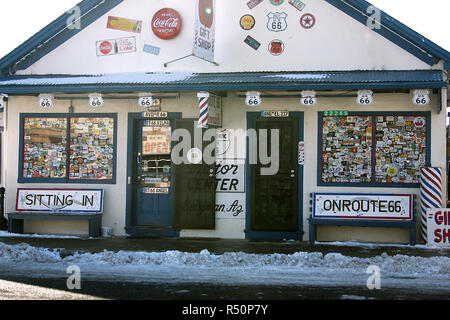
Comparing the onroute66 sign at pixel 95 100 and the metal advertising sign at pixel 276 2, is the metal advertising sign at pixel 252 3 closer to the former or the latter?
the metal advertising sign at pixel 276 2

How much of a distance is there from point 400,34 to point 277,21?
8.86 feet

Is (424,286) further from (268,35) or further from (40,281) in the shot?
(268,35)

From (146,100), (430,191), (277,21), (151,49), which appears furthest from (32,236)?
(430,191)

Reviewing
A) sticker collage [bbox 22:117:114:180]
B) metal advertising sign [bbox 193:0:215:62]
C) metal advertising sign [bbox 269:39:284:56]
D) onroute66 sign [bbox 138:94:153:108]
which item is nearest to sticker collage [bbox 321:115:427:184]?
metal advertising sign [bbox 269:39:284:56]

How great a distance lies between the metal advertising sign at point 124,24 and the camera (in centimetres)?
1308

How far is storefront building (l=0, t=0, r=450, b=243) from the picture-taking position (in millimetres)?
11836

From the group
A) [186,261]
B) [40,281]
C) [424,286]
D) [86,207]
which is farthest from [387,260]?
[86,207]

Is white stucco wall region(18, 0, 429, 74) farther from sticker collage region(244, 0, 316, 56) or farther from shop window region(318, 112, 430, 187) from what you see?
shop window region(318, 112, 430, 187)

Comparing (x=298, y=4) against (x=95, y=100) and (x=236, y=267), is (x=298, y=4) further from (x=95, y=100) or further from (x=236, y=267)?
(x=236, y=267)

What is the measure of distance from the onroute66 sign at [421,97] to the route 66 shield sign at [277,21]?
3.30 metres

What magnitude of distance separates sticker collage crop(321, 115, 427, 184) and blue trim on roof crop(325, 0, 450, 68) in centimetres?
132

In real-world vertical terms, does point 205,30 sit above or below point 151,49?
above

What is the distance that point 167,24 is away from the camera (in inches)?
506

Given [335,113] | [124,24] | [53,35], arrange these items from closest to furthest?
[335,113]
[124,24]
[53,35]
